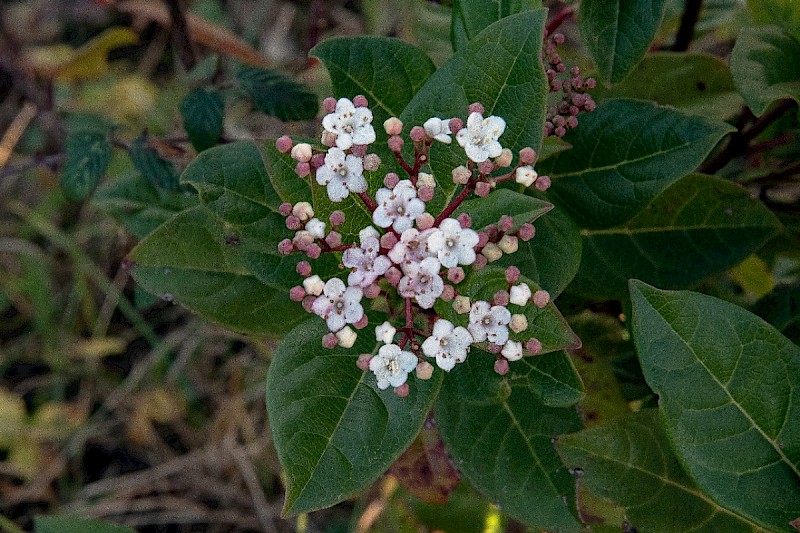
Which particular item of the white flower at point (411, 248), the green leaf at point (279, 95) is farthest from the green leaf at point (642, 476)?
the green leaf at point (279, 95)

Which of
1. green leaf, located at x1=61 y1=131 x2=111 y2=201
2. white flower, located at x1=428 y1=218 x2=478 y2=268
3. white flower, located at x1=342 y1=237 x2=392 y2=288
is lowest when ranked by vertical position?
green leaf, located at x1=61 y1=131 x2=111 y2=201

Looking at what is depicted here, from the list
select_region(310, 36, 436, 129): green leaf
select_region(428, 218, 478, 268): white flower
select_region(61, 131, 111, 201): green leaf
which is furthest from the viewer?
select_region(61, 131, 111, 201): green leaf

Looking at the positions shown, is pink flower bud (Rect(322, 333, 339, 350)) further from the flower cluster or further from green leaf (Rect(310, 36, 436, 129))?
green leaf (Rect(310, 36, 436, 129))

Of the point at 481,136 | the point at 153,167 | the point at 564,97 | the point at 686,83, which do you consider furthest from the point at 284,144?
the point at 686,83

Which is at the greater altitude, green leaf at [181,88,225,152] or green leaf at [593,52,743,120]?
green leaf at [593,52,743,120]

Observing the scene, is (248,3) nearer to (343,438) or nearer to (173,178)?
(173,178)

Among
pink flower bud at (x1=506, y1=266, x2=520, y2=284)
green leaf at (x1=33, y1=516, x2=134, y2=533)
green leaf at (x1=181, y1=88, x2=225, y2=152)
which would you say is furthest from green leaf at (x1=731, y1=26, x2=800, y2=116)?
green leaf at (x1=33, y1=516, x2=134, y2=533)

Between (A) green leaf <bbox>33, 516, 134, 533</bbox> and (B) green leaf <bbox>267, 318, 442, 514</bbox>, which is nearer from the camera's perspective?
(B) green leaf <bbox>267, 318, 442, 514</bbox>
